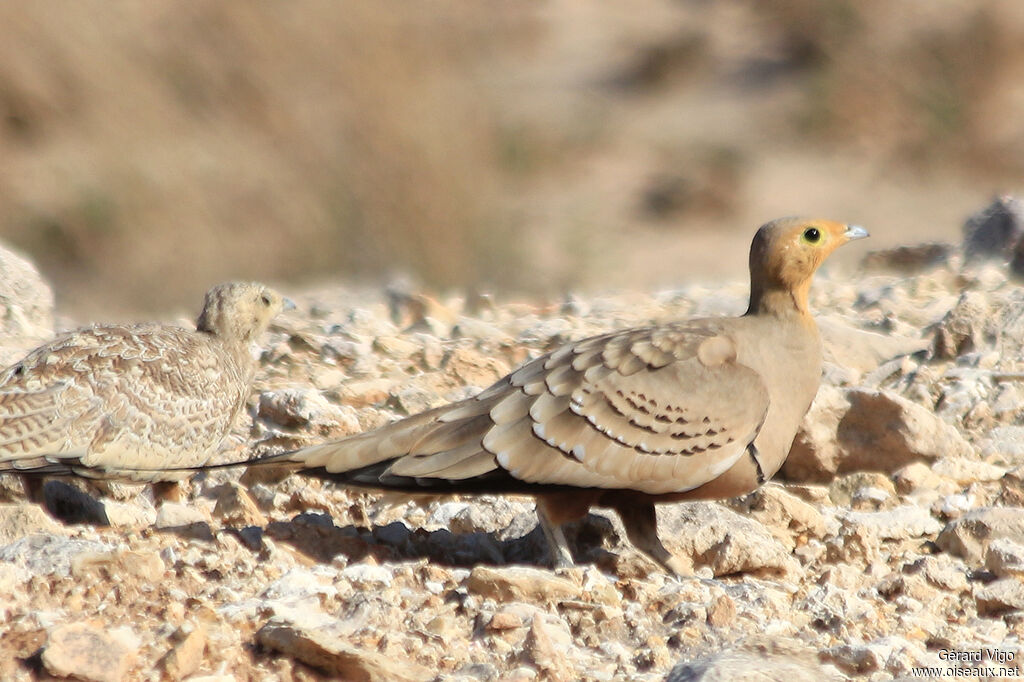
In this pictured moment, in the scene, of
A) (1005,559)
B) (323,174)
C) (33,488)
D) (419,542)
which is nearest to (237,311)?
(33,488)

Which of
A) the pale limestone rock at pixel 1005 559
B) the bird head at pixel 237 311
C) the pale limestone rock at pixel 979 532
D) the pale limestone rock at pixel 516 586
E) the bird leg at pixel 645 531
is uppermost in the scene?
the bird head at pixel 237 311

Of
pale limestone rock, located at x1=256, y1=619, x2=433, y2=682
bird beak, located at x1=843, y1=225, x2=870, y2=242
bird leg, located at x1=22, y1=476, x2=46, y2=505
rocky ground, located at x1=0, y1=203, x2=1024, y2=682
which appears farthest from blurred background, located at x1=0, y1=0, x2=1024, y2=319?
pale limestone rock, located at x1=256, y1=619, x2=433, y2=682

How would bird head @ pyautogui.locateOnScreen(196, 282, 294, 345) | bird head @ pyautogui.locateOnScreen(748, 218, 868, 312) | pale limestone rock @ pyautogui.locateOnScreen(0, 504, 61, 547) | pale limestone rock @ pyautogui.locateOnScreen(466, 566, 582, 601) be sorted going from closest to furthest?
1. pale limestone rock @ pyautogui.locateOnScreen(466, 566, 582, 601)
2. pale limestone rock @ pyautogui.locateOnScreen(0, 504, 61, 547)
3. bird head @ pyautogui.locateOnScreen(748, 218, 868, 312)
4. bird head @ pyautogui.locateOnScreen(196, 282, 294, 345)

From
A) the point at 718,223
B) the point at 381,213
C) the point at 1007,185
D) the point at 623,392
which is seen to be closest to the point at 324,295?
the point at 381,213

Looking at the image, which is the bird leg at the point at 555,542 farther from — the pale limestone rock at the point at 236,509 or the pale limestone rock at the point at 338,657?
the pale limestone rock at the point at 236,509

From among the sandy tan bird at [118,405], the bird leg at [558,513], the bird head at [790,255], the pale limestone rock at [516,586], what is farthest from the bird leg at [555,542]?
the sandy tan bird at [118,405]

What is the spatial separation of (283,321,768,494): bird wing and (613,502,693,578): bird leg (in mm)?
173

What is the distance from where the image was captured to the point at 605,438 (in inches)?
184

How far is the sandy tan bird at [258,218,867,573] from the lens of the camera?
463cm

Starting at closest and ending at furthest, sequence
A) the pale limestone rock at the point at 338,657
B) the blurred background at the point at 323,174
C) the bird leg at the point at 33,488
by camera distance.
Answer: the pale limestone rock at the point at 338,657 < the bird leg at the point at 33,488 < the blurred background at the point at 323,174

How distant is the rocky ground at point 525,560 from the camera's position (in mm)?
3809

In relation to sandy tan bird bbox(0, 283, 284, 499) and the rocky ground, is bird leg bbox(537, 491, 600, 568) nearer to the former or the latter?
the rocky ground

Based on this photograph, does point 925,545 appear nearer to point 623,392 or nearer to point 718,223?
point 623,392

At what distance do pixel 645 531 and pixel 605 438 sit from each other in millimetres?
388
